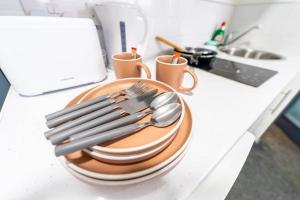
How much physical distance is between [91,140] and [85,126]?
0.03 m

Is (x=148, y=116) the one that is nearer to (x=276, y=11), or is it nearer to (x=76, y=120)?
(x=76, y=120)

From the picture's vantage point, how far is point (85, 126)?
0.61 feet

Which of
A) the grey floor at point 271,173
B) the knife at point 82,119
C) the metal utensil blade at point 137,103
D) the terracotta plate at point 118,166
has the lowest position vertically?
the grey floor at point 271,173

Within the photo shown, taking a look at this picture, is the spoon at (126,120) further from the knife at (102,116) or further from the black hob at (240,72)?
the black hob at (240,72)

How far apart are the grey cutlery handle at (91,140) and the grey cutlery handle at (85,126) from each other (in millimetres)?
13

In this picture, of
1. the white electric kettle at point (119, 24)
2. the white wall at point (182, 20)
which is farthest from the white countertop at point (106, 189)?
the white wall at point (182, 20)

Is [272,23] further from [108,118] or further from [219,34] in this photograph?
[108,118]

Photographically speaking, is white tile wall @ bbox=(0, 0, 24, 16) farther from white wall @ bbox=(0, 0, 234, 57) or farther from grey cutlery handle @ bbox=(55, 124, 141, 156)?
grey cutlery handle @ bbox=(55, 124, 141, 156)

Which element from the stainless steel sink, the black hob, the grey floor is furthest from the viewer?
the stainless steel sink

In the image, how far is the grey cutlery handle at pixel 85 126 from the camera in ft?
0.55

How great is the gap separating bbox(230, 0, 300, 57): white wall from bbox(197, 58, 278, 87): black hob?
54 cm

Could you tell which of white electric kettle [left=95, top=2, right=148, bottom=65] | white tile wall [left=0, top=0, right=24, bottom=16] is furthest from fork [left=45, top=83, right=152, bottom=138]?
white tile wall [left=0, top=0, right=24, bottom=16]

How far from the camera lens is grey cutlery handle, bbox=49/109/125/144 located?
0.55 ft

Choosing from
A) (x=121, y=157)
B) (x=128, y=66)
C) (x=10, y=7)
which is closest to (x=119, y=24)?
(x=128, y=66)
